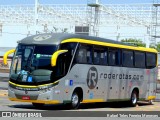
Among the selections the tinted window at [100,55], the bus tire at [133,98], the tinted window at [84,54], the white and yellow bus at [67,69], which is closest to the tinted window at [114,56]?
the white and yellow bus at [67,69]

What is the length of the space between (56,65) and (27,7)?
199 feet

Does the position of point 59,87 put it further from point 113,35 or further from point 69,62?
point 113,35

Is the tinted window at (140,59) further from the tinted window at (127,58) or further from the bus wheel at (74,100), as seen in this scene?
the bus wheel at (74,100)

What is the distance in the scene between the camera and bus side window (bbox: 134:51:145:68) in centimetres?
2362

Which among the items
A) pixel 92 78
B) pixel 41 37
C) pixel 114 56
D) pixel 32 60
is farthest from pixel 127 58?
pixel 32 60

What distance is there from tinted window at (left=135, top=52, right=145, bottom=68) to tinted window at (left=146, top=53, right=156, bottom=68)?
18.7 inches

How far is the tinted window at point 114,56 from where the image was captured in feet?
69.5

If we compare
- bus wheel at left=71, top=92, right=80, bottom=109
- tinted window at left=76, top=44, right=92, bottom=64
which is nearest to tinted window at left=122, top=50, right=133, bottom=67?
tinted window at left=76, top=44, right=92, bottom=64

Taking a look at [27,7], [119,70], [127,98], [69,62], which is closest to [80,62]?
[69,62]

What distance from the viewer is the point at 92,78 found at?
19953 millimetres

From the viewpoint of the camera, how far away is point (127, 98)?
23.5m

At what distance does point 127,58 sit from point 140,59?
1.55 metres

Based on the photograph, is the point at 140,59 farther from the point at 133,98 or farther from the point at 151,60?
the point at 133,98

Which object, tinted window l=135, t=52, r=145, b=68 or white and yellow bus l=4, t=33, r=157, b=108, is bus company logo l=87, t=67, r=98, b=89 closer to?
white and yellow bus l=4, t=33, r=157, b=108
